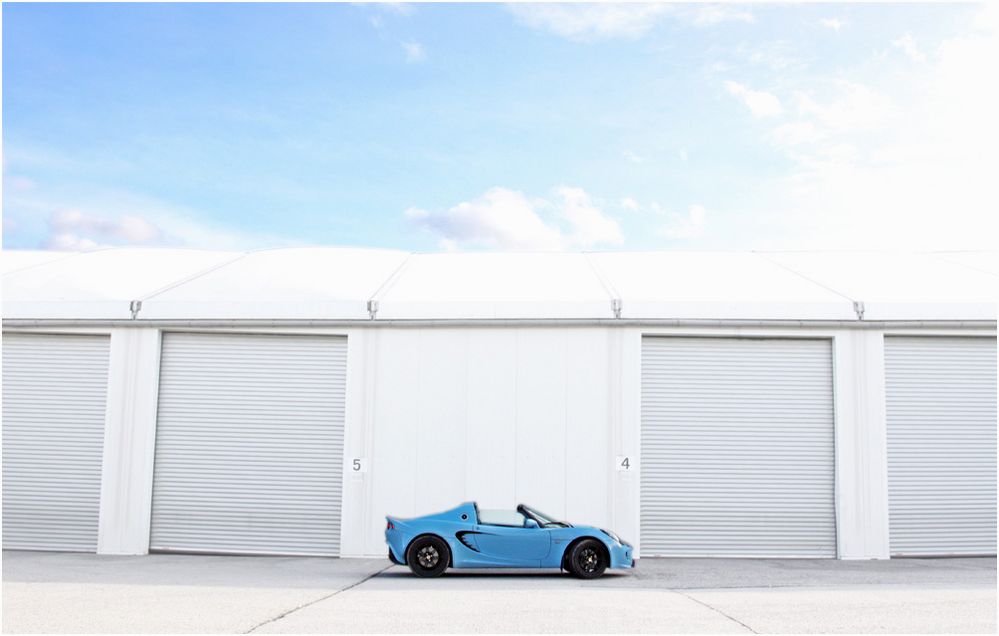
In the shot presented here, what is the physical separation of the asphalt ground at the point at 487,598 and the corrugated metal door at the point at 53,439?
172 centimetres

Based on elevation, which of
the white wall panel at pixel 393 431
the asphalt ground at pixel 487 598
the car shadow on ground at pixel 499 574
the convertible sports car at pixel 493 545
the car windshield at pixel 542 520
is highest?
the white wall panel at pixel 393 431

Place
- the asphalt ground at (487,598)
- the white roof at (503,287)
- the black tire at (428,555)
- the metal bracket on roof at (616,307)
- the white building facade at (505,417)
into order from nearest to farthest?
the asphalt ground at (487,598)
the black tire at (428,555)
the white building facade at (505,417)
the metal bracket on roof at (616,307)
the white roof at (503,287)

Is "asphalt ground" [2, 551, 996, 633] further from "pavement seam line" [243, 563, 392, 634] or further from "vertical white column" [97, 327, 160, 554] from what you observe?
"vertical white column" [97, 327, 160, 554]

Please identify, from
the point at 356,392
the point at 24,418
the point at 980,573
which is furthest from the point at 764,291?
the point at 24,418

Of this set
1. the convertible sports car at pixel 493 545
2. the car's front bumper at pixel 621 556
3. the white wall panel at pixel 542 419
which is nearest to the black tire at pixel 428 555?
the convertible sports car at pixel 493 545

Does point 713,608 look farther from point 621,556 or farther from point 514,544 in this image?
point 514,544

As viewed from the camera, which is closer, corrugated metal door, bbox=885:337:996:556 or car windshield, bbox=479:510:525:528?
car windshield, bbox=479:510:525:528

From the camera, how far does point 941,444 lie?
50.5 feet

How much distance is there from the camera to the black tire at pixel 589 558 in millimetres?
11609

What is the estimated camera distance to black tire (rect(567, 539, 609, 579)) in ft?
38.1

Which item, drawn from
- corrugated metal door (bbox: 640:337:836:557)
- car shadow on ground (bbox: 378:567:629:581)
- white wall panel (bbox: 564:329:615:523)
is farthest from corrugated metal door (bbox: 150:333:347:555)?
corrugated metal door (bbox: 640:337:836:557)

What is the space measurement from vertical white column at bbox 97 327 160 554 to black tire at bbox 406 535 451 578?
609 cm

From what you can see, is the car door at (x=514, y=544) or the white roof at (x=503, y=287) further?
the white roof at (x=503, y=287)

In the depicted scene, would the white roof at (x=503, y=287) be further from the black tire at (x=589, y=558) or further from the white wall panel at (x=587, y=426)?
the black tire at (x=589, y=558)
